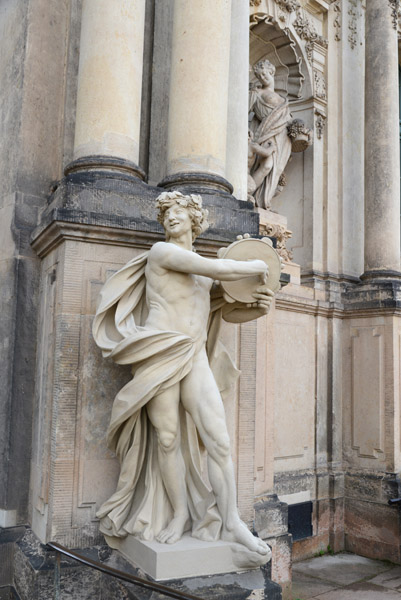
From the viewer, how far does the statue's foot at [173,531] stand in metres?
3.71

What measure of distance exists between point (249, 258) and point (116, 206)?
1087mm

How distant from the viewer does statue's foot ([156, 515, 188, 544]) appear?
371 centimetres

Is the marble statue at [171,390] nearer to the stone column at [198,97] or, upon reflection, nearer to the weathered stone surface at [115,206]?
the weathered stone surface at [115,206]

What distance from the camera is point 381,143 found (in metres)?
8.49

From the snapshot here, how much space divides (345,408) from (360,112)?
13.7 feet

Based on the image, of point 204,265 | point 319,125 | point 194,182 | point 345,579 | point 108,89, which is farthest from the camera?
point 319,125

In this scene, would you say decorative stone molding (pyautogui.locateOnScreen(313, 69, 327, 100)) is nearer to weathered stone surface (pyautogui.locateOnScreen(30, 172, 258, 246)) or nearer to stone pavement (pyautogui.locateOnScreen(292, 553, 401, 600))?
weathered stone surface (pyautogui.locateOnScreen(30, 172, 258, 246))

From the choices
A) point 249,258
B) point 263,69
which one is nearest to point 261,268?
point 249,258

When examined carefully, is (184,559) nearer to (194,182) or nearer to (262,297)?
(262,297)

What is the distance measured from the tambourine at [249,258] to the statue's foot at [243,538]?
136cm

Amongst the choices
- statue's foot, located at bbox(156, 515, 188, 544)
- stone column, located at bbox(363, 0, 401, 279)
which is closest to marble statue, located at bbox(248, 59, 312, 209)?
stone column, located at bbox(363, 0, 401, 279)

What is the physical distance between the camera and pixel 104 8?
475 centimetres

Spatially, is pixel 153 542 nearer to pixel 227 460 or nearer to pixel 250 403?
pixel 227 460

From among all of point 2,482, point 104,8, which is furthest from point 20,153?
point 2,482
